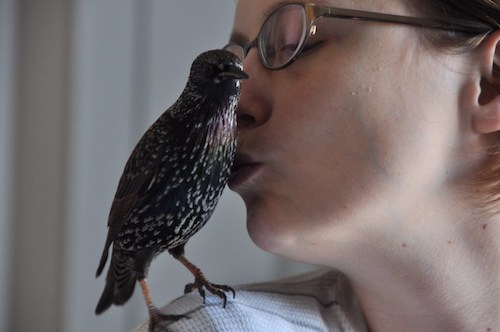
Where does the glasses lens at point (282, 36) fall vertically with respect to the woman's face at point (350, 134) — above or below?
above

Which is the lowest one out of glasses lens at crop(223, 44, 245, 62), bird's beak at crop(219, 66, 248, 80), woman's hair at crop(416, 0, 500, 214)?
bird's beak at crop(219, 66, 248, 80)

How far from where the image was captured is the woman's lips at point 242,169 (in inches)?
29.5

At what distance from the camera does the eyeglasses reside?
734 millimetres

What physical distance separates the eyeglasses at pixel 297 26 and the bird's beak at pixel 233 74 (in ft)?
0.31

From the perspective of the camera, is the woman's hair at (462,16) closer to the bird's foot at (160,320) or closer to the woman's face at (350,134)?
the woman's face at (350,134)

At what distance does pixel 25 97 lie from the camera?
4.80 ft

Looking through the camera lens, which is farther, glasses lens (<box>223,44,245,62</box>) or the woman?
glasses lens (<box>223,44,245,62</box>)

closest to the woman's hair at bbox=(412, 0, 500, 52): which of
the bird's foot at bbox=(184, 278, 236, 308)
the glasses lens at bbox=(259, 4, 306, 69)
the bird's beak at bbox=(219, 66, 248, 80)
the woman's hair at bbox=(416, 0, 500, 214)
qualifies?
the woman's hair at bbox=(416, 0, 500, 214)

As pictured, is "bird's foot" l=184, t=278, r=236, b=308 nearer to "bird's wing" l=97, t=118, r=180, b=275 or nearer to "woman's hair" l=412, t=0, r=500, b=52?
"bird's wing" l=97, t=118, r=180, b=275

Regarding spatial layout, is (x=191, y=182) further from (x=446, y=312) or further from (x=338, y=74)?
(x=446, y=312)

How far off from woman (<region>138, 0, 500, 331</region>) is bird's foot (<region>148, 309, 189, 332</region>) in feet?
0.08

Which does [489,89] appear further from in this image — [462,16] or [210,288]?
[210,288]

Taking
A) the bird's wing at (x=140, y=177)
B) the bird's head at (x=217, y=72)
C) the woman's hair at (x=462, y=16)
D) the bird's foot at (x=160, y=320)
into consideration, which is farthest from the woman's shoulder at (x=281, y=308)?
the woman's hair at (x=462, y=16)

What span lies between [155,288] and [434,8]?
1.02m
